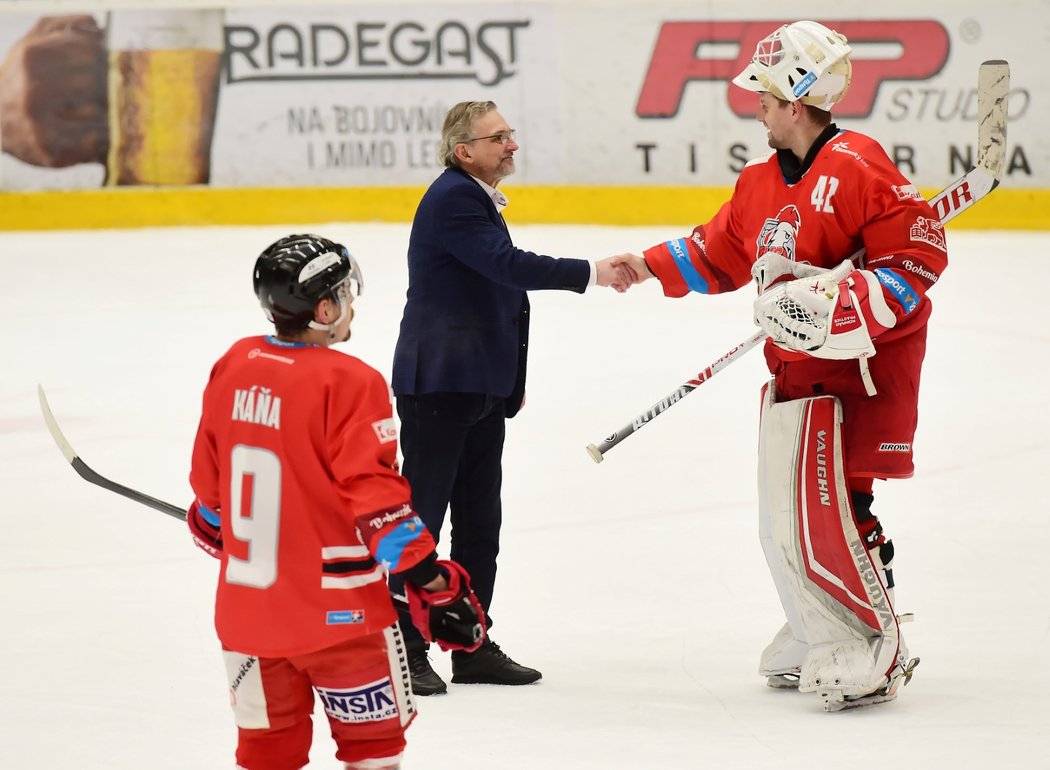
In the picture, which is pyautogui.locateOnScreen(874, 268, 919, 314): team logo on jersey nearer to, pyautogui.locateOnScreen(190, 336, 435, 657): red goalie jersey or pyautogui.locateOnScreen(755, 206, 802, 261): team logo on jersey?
pyautogui.locateOnScreen(755, 206, 802, 261): team logo on jersey

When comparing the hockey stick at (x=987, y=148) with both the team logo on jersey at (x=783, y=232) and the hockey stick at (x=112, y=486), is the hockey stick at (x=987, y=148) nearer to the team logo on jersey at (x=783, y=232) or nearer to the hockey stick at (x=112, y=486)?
the team logo on jersey at (x=783, y=232)

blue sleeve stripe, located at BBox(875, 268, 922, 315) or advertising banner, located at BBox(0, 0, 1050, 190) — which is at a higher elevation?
advertising banner, located at BBox(0, 0, 1050, 190)

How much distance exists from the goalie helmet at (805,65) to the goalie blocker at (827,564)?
2.02 ft

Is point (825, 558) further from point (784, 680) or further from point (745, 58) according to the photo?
point (745, 58)

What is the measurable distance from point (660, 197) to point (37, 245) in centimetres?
379

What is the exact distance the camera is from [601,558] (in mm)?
4273

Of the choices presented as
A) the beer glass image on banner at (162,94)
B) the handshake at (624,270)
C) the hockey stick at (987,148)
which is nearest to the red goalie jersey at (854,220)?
the hockey stick at (987,148)

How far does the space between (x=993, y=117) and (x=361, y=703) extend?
1.89 meters

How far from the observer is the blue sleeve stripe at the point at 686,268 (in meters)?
3.60

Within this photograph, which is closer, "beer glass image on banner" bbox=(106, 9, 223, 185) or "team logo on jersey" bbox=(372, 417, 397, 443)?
"team logo on jersey" bbox=(372, 417, 397, 443)

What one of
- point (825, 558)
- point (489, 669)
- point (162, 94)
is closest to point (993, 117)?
point (825, 558)

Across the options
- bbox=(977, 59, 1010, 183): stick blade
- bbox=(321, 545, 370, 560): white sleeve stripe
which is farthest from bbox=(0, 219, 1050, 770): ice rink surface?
bbox=(977, 59, 1010, 183): stick blade

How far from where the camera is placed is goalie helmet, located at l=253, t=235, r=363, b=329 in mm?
Result: 2287

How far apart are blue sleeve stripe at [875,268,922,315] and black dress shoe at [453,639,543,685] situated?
110 centimetres
